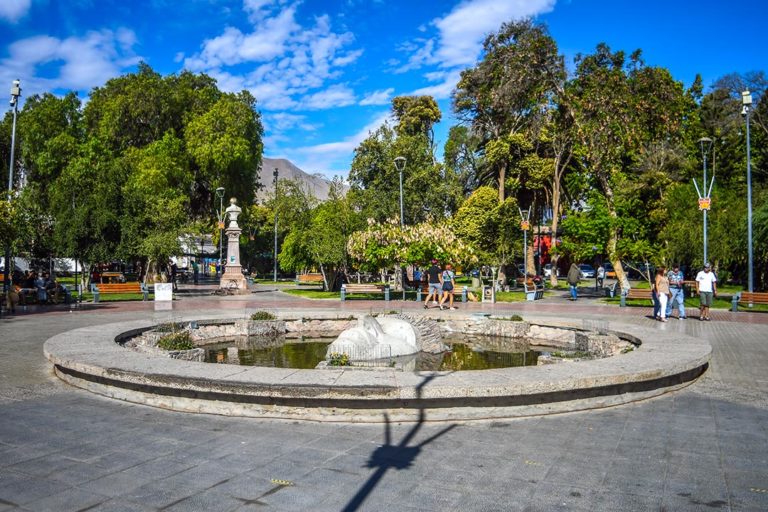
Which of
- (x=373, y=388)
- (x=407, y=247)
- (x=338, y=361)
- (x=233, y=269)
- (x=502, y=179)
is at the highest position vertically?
(x=502, y=179)

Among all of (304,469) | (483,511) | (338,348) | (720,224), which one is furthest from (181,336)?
(720,224)

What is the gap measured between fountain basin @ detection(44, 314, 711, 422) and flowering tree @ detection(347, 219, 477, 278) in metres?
15.3

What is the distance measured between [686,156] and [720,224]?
15081 mm

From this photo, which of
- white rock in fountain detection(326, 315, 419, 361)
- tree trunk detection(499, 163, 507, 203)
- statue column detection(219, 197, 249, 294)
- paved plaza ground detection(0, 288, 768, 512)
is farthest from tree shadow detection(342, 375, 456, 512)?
tree trunk detection(499, 163, 507, 203)

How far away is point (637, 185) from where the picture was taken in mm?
30359

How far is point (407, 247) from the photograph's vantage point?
23.4 meters

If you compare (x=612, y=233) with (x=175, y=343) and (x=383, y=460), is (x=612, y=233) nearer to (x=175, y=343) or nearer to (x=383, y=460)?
(x=175, y=343)

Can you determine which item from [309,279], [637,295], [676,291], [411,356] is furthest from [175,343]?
[309,279]

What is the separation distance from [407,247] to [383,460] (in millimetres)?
18669

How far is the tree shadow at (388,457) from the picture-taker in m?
4.10

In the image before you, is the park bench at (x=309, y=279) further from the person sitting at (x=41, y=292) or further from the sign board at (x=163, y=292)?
the person sitting at (x=41, y=292)

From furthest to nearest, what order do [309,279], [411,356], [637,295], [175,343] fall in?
[309,279] < [637,295] < [411,356] < [175,343]

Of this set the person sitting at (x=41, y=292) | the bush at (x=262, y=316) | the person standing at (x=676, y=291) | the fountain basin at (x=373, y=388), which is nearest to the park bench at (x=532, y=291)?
the person standing at (x=676, y=291)

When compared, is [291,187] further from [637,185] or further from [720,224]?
[720,224]
